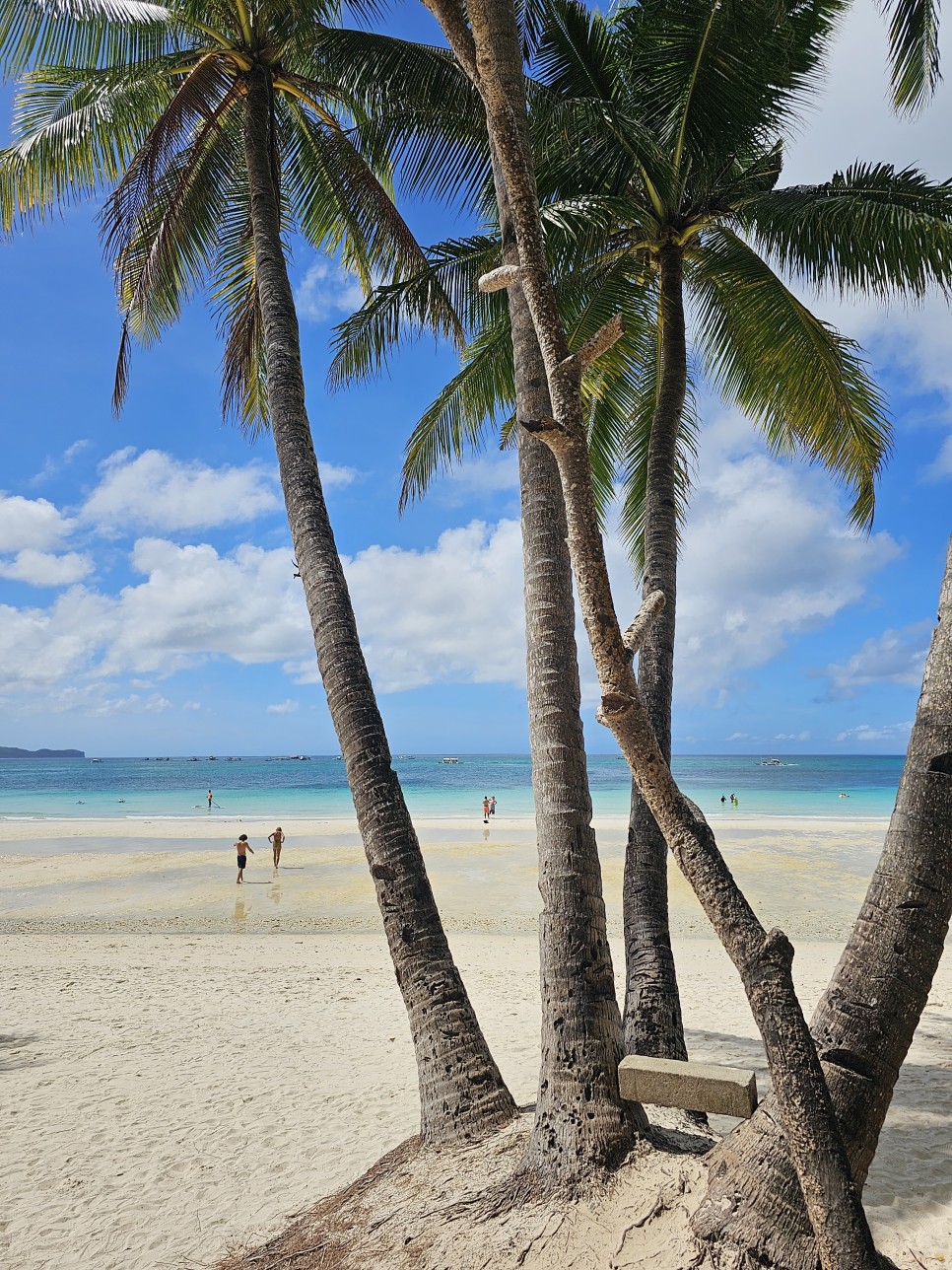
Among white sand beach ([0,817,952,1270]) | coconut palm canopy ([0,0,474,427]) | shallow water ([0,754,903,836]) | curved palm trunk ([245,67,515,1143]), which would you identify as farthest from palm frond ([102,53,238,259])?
shallow water ([0,754,903,836])

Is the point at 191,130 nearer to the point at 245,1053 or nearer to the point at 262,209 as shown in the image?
the point at 262,209

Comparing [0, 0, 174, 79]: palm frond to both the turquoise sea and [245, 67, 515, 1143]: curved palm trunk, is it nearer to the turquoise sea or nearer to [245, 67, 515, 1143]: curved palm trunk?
[245, 67, 515, 1143]: curved palm trunk

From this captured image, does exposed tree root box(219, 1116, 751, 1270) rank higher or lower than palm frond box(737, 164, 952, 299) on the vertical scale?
lower

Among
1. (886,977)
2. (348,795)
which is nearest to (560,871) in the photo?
(886,977)

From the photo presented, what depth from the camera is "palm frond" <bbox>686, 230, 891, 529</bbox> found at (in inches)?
293

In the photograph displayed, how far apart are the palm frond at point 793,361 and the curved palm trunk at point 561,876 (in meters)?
4.15

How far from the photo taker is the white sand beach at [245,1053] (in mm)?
4453

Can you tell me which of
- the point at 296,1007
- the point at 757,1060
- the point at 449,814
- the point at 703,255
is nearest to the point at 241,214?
the point at 703,255

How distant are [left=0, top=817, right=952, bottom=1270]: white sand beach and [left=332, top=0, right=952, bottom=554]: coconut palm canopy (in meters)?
5.61

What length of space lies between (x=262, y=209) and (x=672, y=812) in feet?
19.4

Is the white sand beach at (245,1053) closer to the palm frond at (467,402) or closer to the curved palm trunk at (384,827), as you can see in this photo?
the curved palm trunk at (384,827)

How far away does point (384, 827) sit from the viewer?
14.6 feet

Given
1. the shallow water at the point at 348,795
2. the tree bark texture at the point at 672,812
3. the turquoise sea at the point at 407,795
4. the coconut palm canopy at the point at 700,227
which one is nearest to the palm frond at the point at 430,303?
the coconut palm canopy at the point at 700,227

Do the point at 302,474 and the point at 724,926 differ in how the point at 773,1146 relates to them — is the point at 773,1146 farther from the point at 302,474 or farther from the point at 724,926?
the point at 302,474
